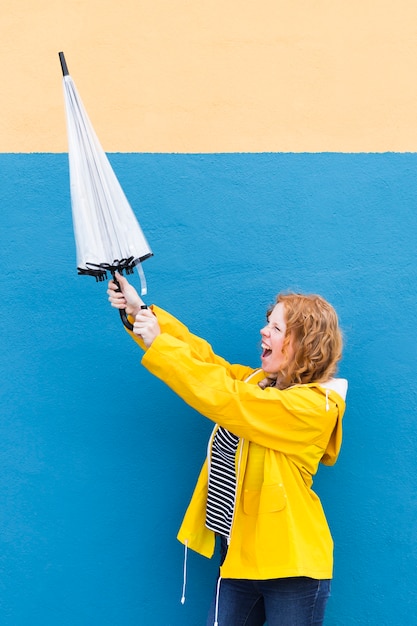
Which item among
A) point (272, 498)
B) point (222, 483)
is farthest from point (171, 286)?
point (272, 498)

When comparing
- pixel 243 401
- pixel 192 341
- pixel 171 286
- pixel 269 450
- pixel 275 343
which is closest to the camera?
pixel 243 401

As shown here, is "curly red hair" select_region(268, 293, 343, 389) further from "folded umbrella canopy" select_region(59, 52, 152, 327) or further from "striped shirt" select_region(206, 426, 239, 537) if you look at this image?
"folded umbrella canopy" select_region(59, 52, 152, 327)

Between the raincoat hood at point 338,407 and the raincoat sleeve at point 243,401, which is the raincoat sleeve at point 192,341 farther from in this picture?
the raincoat hood at point 338,407

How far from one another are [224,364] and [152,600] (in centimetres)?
99

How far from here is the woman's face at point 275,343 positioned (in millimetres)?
2197

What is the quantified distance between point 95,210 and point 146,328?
1.30 ft

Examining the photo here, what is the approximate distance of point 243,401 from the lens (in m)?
1.99
